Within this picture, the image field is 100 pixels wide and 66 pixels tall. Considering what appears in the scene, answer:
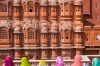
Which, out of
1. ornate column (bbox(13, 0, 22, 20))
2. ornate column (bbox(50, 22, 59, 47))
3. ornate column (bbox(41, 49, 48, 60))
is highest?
ornate column (bbox(13, 0, 22, 20))

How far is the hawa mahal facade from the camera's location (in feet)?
99.8

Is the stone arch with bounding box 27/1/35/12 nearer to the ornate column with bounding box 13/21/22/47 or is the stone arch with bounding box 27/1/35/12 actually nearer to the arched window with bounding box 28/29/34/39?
the ornate column with bounding box 13/21/22/47

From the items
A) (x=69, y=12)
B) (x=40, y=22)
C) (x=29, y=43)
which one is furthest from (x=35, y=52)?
(x=69, y=12)

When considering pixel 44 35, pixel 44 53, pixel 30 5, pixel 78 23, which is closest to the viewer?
pixel 44 53

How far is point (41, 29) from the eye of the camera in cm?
3070

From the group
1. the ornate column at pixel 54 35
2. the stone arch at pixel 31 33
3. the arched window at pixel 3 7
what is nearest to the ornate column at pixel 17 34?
the stone arch at pixel 31 33

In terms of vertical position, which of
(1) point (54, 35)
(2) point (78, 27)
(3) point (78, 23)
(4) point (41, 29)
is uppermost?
(3) point (78, 23)

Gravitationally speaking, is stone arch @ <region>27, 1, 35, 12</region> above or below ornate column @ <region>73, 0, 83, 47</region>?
above

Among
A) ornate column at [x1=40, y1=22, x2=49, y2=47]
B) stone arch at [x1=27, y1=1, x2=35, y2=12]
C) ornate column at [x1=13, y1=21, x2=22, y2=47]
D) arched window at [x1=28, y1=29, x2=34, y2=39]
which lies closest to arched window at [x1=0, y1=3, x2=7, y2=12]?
ornate column at [x1=13, y1=21, x2=22, y2=47]

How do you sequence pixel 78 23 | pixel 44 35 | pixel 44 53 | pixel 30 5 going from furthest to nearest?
pixel 78 23 → pixel 30 5 → pixel 44 35 → pixel 44 53

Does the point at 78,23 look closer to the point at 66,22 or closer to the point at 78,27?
the point at 78,27

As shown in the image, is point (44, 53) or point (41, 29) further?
point (41, 29)

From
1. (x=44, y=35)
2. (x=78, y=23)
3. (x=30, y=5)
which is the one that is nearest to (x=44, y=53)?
(x=44, y=35)

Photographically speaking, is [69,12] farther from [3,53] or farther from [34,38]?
[3,53]
